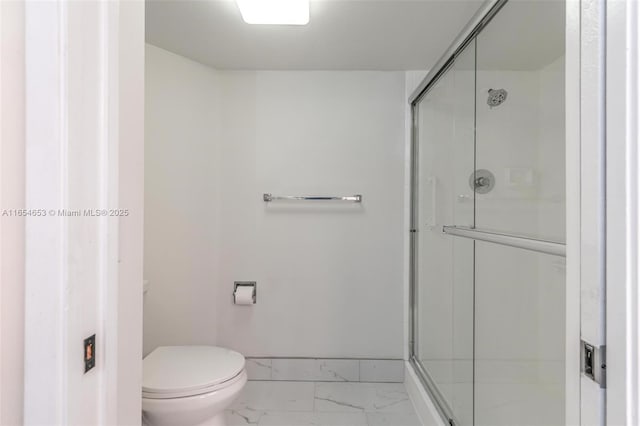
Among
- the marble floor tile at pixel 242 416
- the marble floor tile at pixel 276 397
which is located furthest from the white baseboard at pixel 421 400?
the marble floor tile at pixel 242 416

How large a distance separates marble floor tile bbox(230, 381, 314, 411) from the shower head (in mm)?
1812

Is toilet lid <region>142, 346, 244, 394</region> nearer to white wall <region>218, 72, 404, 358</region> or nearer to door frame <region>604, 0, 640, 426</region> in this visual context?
white wall <region>218, 72, 404, 358</region>

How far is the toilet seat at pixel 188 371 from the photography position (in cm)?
117

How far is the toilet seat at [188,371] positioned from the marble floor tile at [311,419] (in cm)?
49

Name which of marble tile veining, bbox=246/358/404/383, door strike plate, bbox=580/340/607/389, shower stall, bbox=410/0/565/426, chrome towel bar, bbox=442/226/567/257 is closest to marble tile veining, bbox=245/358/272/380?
marble tile veining, bbox=246/358/404/383

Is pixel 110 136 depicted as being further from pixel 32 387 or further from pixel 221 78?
pixel 221 78

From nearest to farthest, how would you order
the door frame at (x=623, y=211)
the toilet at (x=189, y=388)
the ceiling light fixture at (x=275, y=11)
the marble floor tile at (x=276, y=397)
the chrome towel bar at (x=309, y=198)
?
1. the door frame at (x=623, y=211)
2. the toilet at (x=189, y=388)
3. the ceiling light fixture at (x=275, y=11)
4. the marble floor tile at (x=276, y=397)
5. the chrome towel bar at (x=309, y=198)

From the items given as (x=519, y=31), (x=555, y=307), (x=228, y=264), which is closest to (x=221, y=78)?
(x=228, y=264)

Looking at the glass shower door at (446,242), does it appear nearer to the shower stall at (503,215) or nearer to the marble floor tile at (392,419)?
the shower stall at (503,215)

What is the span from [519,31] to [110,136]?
4.91 feet

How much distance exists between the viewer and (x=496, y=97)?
1397mm

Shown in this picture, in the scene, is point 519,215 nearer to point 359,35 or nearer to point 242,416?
point 359,35

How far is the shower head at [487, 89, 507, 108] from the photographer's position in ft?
4.57

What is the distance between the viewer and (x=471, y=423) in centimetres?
134
